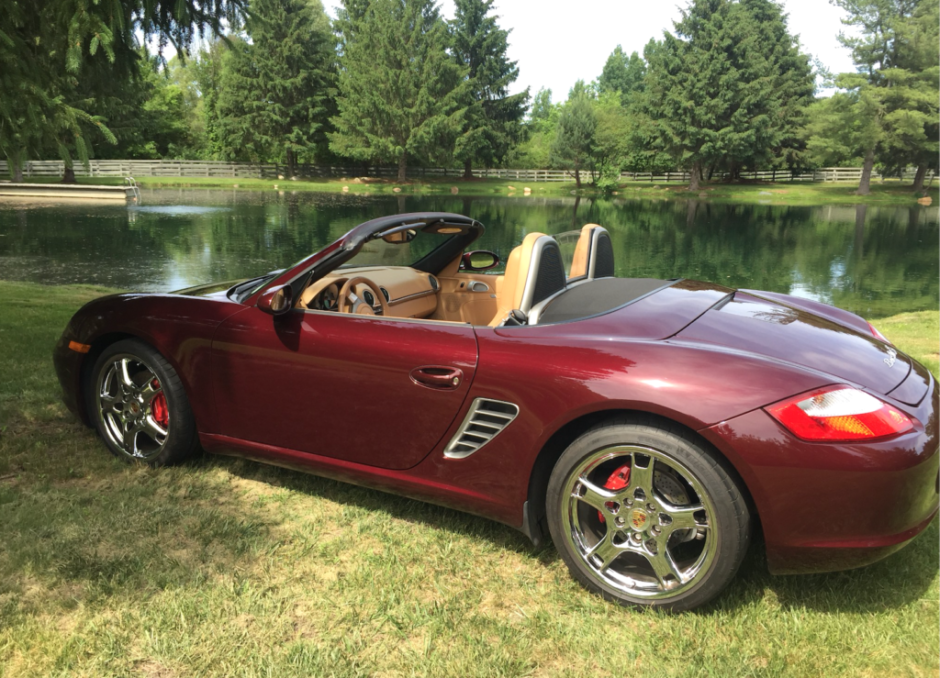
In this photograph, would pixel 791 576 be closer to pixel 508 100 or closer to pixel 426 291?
pixel 426 291

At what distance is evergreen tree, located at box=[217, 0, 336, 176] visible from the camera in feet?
176

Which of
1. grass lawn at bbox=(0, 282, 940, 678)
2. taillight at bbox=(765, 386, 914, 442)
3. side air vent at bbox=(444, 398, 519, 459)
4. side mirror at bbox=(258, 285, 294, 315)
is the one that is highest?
side mirror at bbox=(258, 285, 294, 315)

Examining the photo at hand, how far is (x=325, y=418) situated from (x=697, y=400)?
1594 mm

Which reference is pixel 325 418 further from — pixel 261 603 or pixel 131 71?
pixel 131 71

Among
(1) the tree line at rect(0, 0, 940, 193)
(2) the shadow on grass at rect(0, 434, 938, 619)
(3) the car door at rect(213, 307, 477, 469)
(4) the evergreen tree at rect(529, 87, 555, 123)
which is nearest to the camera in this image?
(2) the shadow on grass at rect(0, 434, 938, 619)

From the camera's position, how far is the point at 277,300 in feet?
10.1

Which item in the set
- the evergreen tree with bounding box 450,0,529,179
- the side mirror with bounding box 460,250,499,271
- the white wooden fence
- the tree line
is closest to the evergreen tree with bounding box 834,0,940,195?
the tree line

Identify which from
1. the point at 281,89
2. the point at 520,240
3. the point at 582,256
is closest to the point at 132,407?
the point at 582,256

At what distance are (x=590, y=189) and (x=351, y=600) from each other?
56.5 metres

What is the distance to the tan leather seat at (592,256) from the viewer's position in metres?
3.82

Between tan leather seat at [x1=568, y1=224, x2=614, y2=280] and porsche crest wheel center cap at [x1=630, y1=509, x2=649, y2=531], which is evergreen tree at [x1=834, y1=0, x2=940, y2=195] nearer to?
tan leather seat at [x1=568, y1=224, x2=614, y2=280]

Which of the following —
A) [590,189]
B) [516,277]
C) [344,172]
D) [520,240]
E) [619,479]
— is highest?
[344,172]

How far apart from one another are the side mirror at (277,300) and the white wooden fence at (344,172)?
177ft

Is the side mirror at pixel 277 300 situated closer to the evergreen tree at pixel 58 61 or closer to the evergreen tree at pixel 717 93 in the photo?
the evergreen tree at pixel 58 61
